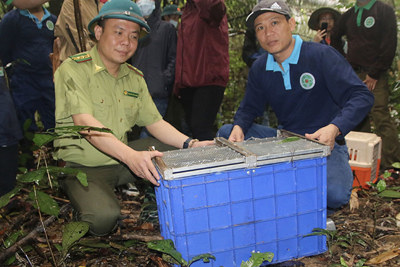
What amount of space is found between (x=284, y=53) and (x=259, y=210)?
1.49m

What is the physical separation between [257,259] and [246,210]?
26cm

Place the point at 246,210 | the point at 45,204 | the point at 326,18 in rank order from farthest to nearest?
the point at 326,18 → the point at 45,204 → the point at 246,210

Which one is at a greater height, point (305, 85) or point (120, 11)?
point (120, 11)

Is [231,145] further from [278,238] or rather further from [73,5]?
[73,5]

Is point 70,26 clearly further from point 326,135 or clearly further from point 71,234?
point 326,135

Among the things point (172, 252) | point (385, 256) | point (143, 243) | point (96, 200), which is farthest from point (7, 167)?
point (385, 256)

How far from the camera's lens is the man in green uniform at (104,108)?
2.47 metres

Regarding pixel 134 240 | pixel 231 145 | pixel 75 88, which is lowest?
pixel 134 240

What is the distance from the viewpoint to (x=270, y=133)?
328cm

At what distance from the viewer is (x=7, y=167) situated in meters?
2.98

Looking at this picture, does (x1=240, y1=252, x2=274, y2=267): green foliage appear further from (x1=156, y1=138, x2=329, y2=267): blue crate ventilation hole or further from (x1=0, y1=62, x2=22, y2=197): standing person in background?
(x1=0, y1=62, x2=22, y2=197): standing person in background

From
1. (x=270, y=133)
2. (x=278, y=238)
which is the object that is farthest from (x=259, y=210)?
(x=270, y=133)

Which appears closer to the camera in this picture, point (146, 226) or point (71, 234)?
point (71, 234)

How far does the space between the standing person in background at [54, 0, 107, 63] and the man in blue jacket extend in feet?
5.19
